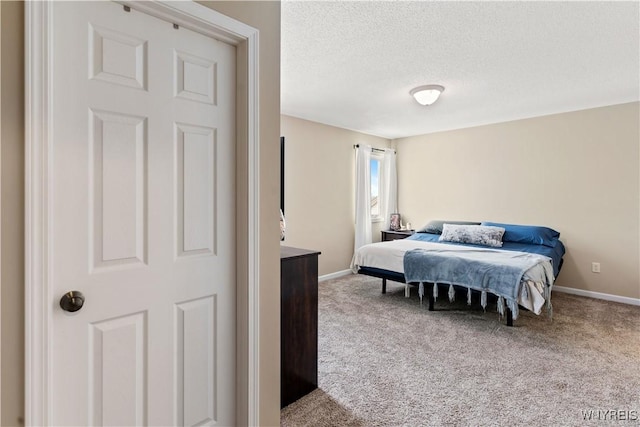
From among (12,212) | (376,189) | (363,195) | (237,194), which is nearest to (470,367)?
(237,194)

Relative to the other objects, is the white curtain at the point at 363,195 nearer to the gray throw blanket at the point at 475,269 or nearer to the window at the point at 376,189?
the window at the point at 376,189

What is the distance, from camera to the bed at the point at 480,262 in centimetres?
297

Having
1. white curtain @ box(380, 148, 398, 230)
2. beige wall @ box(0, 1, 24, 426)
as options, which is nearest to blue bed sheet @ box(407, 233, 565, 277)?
white curtain @ box(380, 148, 398, 230)

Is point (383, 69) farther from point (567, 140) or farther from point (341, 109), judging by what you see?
point (567, 140)

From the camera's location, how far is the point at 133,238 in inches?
49.8

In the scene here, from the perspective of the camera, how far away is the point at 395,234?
5.42 meters

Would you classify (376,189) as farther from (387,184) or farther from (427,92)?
(427,92)

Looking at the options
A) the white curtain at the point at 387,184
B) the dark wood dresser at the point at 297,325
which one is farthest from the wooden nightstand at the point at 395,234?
the dark wood dresser at the point at 297,325

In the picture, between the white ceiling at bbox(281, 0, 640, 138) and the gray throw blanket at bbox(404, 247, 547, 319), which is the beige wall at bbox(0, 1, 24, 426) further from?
the gray throw blanket at bbox(404, 247, 547, 319)

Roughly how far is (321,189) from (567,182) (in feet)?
10.2

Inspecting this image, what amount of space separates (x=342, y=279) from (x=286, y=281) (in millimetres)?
3140

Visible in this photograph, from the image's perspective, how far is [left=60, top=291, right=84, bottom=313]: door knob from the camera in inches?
43.3

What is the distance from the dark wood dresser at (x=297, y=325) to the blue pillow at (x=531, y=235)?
10.6 feet

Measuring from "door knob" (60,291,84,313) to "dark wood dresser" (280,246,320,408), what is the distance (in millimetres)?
970
